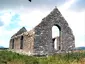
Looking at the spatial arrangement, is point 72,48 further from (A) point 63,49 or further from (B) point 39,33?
(B) point 39,33

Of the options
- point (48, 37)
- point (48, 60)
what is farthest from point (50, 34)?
point (48, 60)

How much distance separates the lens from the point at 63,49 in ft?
91.6

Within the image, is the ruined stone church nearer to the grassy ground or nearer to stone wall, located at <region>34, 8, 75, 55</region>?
stone wall, located at <region>34, 8, 75, 55</region>

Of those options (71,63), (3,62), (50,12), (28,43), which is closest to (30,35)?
(28,43)

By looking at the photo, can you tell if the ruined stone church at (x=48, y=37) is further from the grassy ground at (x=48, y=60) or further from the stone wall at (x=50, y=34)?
the grassy ground at (x=48, y=60)

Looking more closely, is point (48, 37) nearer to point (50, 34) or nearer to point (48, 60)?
point (50, 34)

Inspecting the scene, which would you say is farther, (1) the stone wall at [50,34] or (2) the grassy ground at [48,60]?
(1) the stone wall at [50,34]

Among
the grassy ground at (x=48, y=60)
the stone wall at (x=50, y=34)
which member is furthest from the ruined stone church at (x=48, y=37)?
the grassy ground at (x=48, y=60)

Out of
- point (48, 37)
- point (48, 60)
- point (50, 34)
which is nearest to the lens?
point (48, 60)

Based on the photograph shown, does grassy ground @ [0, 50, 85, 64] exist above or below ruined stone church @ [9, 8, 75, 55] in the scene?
below

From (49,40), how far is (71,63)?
1235cm

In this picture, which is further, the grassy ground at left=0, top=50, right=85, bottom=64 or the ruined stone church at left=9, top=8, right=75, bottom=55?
the ruined stone church at left=9, top=8, right=75, bottom=55

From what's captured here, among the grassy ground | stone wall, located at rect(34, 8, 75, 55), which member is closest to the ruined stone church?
stone wall, located at rect(34, 8, 75, 55)

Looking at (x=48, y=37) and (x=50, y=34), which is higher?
(x=50, y=34)
